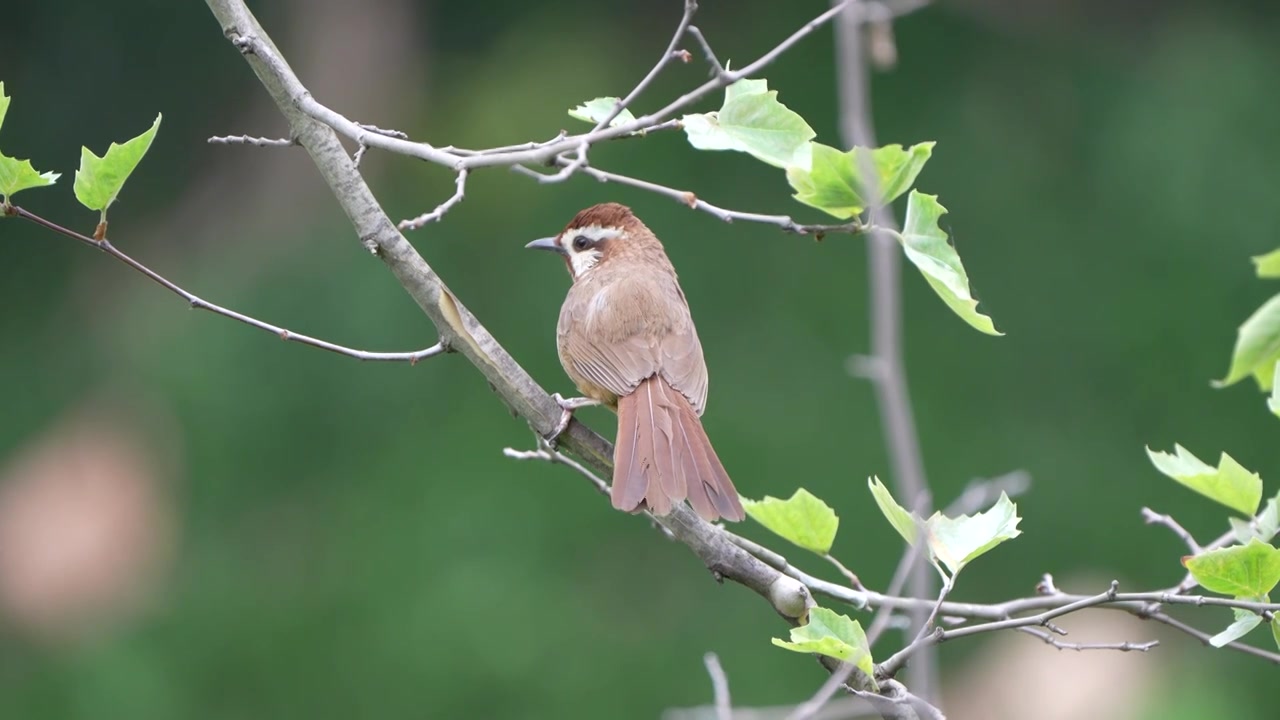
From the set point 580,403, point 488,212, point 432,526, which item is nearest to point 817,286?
point 488,212

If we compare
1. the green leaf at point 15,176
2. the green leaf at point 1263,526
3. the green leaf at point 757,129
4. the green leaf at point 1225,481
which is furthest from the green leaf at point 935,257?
the green leaf at point 15,176

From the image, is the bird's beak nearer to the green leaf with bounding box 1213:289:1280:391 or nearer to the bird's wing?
the bird's wing

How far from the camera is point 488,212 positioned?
888 cm

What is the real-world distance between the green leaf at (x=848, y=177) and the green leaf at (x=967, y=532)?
0.55 metres

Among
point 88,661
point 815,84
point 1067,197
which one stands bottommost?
point 88,661

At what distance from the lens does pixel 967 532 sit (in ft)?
8.05

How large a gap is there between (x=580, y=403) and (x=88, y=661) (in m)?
5.07

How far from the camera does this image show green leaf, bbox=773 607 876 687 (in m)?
2.12

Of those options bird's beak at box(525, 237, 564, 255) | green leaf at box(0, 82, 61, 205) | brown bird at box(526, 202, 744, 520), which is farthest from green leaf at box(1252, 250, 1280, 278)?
bird's beak at box(525, 237, 564, 255)

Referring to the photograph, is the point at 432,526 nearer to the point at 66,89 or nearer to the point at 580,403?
the point at 66,89

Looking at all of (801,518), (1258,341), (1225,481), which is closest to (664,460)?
(801,518)

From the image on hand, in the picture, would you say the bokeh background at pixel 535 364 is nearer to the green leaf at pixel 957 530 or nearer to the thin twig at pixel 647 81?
the green leaf at pixel 957 530

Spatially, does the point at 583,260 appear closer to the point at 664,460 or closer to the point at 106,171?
the point at 664,460

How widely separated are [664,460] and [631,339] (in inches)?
31.2
